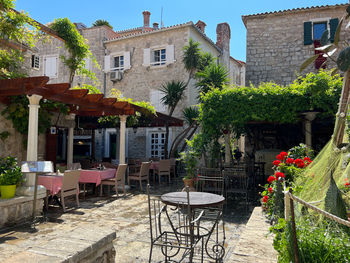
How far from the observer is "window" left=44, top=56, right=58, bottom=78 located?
15.4m

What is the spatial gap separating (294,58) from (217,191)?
24.0 ft

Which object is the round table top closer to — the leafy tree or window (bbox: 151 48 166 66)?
window (bbox: 151 48 166 66)

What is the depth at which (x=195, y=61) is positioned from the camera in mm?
12258

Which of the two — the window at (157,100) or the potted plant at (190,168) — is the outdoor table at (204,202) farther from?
the window at (157,100)

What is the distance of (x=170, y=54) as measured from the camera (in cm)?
1372

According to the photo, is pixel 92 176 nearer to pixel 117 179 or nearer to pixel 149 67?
pixel 117 179

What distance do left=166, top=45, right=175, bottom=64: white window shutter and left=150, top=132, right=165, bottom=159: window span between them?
3720 millimetres

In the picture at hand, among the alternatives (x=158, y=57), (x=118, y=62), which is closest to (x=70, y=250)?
(x=158, y=57)

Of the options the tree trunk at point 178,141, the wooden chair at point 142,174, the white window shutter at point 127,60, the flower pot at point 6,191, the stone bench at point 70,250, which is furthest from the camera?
the white window shutter at point 127,60

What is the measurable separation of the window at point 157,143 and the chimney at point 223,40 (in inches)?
237

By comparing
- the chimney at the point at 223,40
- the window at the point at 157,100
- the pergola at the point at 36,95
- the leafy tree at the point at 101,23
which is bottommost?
the pergola at the point at 36,95

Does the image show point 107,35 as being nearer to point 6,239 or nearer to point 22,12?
point 22,12

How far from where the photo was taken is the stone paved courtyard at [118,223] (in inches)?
142

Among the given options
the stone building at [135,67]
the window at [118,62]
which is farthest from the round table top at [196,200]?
the window at [118,62]
